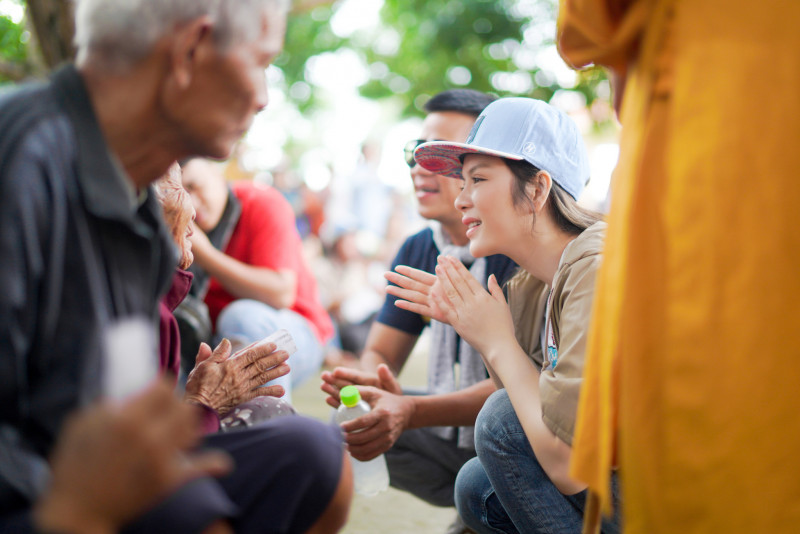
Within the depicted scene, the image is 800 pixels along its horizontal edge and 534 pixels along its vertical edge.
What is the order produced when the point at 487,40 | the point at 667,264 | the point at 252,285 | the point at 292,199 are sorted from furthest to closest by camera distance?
1. the point at 292,199
2. the point at 487,40
3. the point at 252,285
4. the point at 667,264

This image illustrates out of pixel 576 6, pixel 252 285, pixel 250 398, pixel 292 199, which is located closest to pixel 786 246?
pixel 576 6

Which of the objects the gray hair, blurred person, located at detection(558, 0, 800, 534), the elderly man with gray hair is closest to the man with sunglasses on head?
the elderly man with gray hair

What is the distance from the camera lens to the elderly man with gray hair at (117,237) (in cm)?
106

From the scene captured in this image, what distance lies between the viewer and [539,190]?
85.7 inches

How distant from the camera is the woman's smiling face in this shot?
2.17 m

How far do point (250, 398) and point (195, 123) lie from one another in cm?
89

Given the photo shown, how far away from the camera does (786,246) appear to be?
48.4 inches

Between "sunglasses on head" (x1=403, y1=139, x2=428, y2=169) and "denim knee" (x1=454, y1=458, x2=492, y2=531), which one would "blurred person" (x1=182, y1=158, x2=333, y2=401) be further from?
"denim knee" (x1=454, y1=458, x2=492, y2=531)

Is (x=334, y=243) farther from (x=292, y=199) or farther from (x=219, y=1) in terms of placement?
(x=219, y=1)

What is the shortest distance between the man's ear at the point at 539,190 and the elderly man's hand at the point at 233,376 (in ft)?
2.86

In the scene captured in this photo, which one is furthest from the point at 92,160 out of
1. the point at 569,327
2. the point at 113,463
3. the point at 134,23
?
the point at 569,327

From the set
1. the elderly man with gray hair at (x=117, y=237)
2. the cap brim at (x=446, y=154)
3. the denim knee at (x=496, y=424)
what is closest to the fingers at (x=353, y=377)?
the denim knee at (x=496, y=424)

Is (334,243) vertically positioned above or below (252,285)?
below

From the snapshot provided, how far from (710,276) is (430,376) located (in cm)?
180
